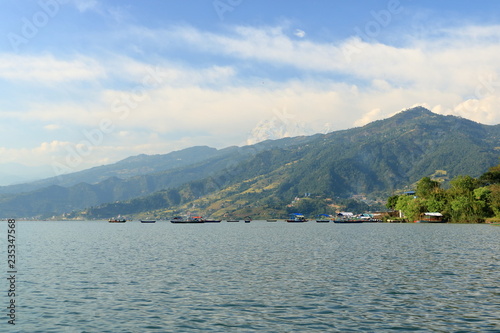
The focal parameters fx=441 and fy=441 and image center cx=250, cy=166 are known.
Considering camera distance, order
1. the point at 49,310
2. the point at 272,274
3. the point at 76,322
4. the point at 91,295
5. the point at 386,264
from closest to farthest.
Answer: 1. the point at 76,322
2. the point at 49,310
3. the point at 91,295
4. the point at 272,274
5. the point at 386,264

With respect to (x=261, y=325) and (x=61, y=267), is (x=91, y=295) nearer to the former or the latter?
(x=261, y=325)

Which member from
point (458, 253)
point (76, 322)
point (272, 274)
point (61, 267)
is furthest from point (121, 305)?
point (458, 253)

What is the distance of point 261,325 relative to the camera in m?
32.7

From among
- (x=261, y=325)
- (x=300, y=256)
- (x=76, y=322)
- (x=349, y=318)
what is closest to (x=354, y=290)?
(x=349, y=318)

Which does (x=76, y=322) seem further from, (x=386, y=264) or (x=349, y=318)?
(x=386, y=264)

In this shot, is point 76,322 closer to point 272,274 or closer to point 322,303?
point 322,303

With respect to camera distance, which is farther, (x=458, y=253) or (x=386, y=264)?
(x=458, y=253)

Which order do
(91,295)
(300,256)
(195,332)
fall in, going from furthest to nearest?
(300,256) → (91,295) → (195,332)

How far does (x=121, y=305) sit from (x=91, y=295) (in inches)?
269

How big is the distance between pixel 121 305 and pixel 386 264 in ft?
139

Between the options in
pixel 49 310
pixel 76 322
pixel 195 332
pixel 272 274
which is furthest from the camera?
pixel 272 274

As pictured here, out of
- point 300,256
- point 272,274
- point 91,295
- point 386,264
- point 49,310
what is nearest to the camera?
point 49,310

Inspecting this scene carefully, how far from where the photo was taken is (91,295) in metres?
45.2

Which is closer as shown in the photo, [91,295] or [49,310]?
[49,310]
